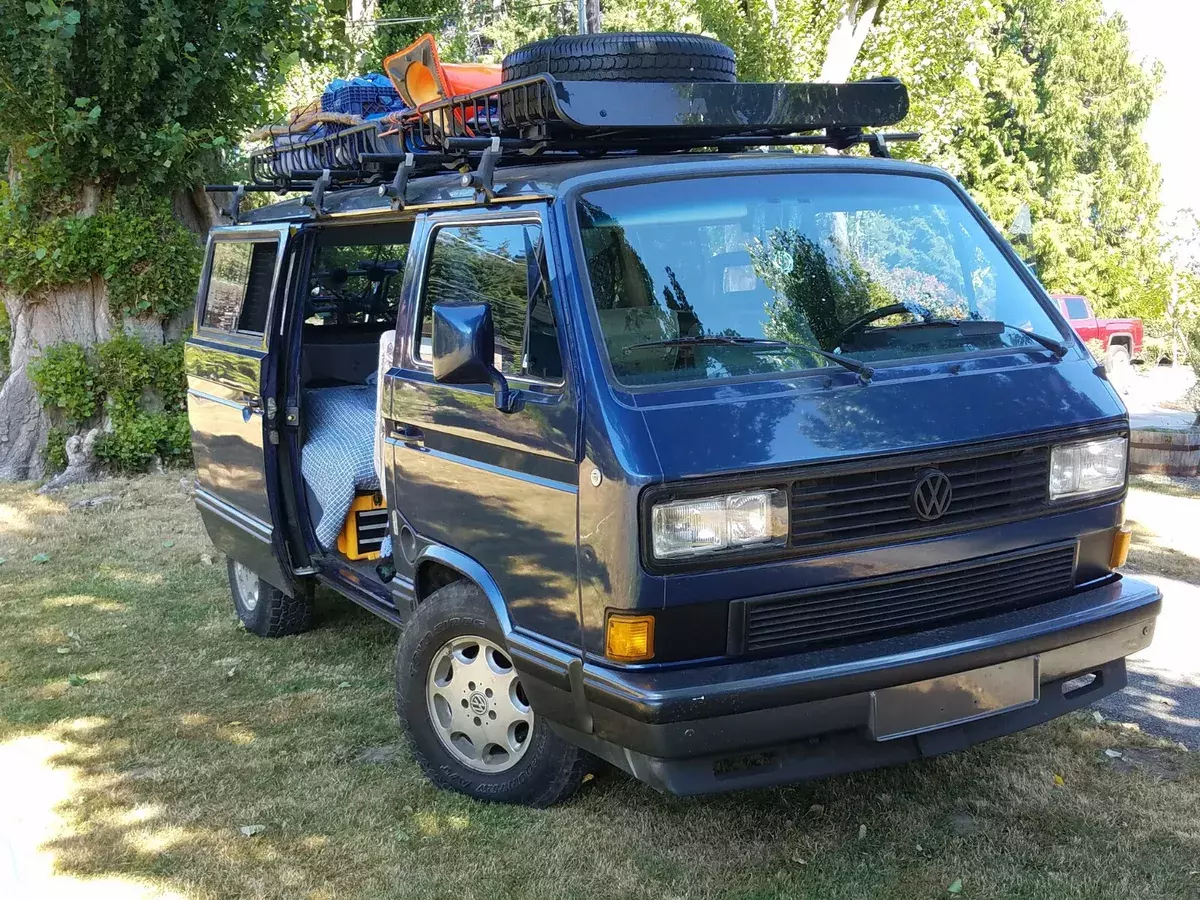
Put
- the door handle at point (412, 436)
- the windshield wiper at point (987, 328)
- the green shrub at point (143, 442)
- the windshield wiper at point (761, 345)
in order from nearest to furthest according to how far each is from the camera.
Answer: the windshield wiper at point (761, 345) → the windshield wiper at point (987, 328) → the door handle at point (412, 436) → the green shrub at point (143, 442)

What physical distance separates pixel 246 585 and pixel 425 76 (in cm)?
296

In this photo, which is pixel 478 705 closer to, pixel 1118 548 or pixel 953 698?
pixel 953 698

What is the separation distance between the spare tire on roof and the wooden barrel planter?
7.41 meters

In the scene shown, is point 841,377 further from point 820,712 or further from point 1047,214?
Result: point 1047,214

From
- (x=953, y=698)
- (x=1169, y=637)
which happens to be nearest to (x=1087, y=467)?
(x=953, y=698)

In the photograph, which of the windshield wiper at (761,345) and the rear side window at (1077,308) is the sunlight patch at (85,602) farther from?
the rear side window at (1077,308)

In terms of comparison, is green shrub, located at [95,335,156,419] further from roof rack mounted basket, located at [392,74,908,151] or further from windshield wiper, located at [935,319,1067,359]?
windshield wiper, located at [935,319,1067,359]

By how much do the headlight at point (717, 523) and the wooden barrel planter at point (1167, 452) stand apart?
Result: 822cm

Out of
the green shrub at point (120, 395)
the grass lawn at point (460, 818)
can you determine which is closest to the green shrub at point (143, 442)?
the green shrub at point (120, 395)

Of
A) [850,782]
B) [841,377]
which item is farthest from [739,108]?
[850,782]

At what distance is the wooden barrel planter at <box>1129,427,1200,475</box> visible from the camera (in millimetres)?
→ 10352

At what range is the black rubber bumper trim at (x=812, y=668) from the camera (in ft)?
10.5

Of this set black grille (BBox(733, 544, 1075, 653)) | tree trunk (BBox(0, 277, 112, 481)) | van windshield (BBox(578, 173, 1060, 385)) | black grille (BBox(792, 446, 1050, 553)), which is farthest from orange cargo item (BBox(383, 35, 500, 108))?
tree trunk (BBox(0, 277, 112, 481))

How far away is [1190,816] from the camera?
12.8 ft
